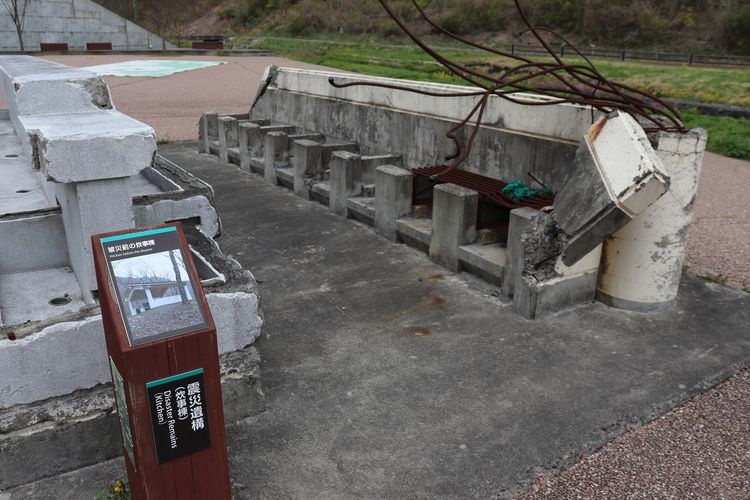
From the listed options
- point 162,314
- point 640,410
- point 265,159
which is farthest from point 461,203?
point 265,159

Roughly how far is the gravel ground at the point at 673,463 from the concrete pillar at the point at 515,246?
168cm

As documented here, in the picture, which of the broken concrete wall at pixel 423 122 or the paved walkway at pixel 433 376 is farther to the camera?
the broken concrete wall at pixel 423 122

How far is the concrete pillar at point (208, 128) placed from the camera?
38.0 ft

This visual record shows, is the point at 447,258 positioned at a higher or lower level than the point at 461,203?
lower

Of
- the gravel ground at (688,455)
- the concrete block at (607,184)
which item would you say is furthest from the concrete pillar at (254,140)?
the gravel ground at (688,455)

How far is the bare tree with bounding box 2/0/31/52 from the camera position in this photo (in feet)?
109

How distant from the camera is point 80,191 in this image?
11.2ft

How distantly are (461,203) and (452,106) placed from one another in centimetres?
212

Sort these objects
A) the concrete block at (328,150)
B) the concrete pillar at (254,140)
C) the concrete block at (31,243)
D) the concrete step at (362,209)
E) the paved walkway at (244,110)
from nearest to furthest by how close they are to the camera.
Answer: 1. the concrete block at (31,243)
2. the paved walkway at (244,110)
3. the concrete step at (362,209)
4. the concrete block at (328,150)
5. the concrete pillar at (254,140)

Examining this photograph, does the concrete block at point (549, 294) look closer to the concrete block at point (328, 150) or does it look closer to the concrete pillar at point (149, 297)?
the concrete pillar at point (149, 297)

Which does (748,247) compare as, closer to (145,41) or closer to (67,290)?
(67,290)

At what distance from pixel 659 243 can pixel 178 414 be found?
4.13 m

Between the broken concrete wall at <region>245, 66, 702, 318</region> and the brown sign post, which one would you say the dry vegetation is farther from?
the brown sign post

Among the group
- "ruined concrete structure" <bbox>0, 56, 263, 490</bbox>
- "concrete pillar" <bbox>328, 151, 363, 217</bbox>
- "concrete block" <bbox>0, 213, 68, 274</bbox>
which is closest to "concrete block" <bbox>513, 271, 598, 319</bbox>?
"ruined concrete structure" <bbox>0, 56, 263, 490</bbox>
